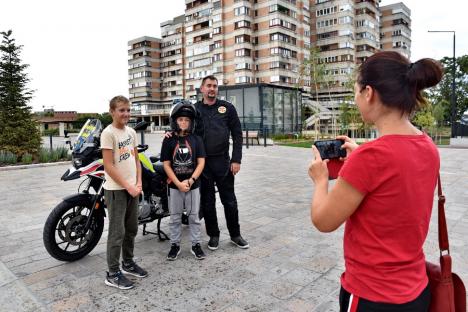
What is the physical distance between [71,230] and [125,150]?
1187 millimetres

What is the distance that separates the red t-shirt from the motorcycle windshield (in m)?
3.09

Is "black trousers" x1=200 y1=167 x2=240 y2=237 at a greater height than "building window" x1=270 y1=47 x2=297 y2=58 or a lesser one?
lesser

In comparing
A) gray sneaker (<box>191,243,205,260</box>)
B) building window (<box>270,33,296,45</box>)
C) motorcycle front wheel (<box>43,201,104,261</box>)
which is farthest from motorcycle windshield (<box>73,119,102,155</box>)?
building window (<box>270,33,296,45</box>)

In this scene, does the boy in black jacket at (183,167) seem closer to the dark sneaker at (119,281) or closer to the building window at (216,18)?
the dark sneaker at (119,281)

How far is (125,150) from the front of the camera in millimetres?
3256

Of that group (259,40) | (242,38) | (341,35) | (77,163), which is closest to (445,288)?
(77,163)

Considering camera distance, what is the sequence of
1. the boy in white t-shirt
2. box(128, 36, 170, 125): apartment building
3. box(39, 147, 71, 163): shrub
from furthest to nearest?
box(128, 36, 170, 125): apartment building < box(39, 147, 71, 163): shrub < the boy in white t-shirt

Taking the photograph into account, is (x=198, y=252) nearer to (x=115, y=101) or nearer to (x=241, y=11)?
(x=115, y=101)

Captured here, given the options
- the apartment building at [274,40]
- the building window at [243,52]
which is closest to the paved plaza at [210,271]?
the apartment building at [274,40]

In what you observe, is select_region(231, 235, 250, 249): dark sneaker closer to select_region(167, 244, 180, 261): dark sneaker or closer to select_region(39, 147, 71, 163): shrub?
select_region(167, 244, 180, 261): dark sneaker

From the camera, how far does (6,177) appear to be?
10.1 m

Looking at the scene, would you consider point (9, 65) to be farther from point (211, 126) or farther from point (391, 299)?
point (391, 299)

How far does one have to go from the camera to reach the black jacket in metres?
4.11

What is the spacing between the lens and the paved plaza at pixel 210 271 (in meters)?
2.90
